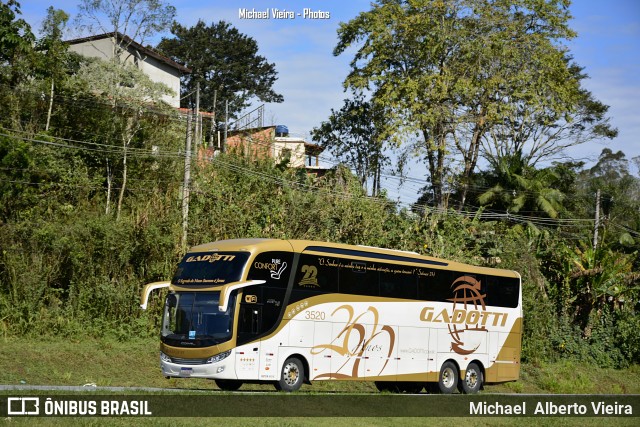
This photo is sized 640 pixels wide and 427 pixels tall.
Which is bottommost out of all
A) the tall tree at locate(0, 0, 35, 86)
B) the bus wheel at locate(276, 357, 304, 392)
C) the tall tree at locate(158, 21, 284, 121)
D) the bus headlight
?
the bus wheel at locate(276, 357, 304, 392)

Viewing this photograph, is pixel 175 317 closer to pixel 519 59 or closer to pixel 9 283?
pixel 9 283

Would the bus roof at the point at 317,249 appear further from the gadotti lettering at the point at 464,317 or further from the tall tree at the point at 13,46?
the tall tree at the point at 13,46

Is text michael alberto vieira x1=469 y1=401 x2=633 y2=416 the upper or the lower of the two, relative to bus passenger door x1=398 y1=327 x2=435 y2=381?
lower

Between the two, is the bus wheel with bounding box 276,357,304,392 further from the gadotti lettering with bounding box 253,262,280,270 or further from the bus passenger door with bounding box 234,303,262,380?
the gadotti lettering with bounding box 253,262,280,270

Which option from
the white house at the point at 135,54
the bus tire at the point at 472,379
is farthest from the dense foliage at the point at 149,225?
the bus tire at the point at 472,379

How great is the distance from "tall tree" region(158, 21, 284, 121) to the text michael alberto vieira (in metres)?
46.5

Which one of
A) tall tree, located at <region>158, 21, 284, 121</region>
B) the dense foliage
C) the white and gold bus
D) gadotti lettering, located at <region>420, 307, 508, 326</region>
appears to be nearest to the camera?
the white and gold bus

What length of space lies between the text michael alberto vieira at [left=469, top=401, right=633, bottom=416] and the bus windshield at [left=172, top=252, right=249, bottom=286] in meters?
6.11

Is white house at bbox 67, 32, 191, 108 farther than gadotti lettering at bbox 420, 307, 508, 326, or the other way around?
white house at bbox 67, 32, 191, 108

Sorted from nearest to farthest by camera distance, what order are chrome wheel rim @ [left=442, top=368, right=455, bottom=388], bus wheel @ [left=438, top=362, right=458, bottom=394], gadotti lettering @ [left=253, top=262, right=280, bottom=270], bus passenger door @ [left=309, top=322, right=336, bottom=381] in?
gadotti lettering @ [left=253, top=262, right=280, bottom=270]
bus passenger door @ [left=309, top=322, right=336, bottom=381]
bus wheel @ [left=438, top=362, right=458, bottom=394]
chrome wheel rim @ [left=442, top=368, right=455, bottom=388]

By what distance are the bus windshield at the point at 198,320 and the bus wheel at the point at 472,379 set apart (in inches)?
346

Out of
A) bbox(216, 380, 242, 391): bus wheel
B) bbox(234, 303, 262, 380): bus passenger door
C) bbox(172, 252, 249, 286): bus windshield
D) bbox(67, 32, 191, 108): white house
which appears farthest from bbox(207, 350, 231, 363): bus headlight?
bbox(67, 32, 191, 108): white house

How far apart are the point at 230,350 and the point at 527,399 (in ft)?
22.1

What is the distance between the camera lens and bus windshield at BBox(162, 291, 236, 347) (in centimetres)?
1986
